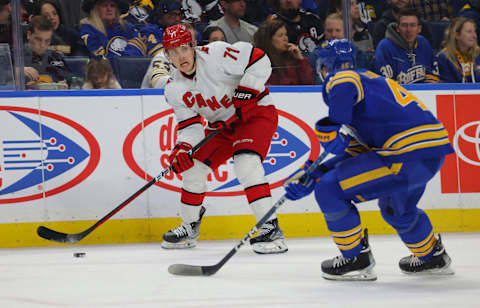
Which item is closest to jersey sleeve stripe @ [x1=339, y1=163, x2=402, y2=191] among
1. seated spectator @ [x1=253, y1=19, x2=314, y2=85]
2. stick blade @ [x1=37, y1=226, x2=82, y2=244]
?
stick blade @ [x1=37, y1=226, x2=82, y2=244]

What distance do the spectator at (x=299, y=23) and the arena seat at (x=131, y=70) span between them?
3.02 ft

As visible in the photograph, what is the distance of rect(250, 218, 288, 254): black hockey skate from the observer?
3.19 meters

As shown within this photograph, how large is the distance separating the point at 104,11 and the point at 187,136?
4.19 ft

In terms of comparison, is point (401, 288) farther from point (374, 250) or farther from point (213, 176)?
point (213, 176)

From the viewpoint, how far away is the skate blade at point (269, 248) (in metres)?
3.19

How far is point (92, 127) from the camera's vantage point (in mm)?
3746

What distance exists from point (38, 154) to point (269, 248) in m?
1.54

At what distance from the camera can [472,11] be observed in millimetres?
4352

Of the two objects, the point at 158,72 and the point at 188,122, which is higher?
the point at 158,72

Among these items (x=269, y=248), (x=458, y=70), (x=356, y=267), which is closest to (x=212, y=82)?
(x=269, y=248)

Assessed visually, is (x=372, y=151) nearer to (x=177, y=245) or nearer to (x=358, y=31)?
(x=177, y=245)

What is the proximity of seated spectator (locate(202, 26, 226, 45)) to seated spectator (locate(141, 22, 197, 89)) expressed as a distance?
0.12 meters

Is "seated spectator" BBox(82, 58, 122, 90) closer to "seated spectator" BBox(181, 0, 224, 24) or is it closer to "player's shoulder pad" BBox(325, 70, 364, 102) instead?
"seated spectator" BBox(181, 0, 224, 24)

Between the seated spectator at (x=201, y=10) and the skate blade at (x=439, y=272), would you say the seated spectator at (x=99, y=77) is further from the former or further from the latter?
the skate blade at (x=439, y=272)
